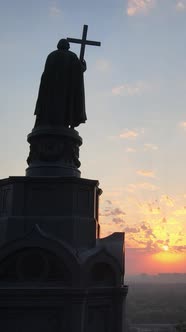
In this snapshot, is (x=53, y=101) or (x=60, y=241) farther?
(x=53, y=101)

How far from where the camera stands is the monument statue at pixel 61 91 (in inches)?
411

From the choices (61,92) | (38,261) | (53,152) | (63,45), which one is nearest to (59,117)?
(61,92)

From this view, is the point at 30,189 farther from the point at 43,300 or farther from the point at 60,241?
the point at 43,300

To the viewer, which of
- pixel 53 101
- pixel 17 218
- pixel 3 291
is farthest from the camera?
pixel 53 101

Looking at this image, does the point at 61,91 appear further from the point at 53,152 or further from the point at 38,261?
the point at 38,261

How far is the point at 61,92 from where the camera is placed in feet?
34.5

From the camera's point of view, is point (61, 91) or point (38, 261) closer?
point (38, 261)

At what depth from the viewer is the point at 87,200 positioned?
30.5 feet

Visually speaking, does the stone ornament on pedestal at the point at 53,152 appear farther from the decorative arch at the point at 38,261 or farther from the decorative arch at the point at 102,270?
the decorative arch at the point at 102,270

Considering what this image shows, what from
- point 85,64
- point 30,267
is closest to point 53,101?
point 85,64

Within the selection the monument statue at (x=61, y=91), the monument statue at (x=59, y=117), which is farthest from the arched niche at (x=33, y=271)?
the monument statue at (x=61, y=91)

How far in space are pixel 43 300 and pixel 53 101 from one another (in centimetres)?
477

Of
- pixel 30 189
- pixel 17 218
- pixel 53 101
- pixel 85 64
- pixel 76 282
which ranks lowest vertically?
pixel 76 282

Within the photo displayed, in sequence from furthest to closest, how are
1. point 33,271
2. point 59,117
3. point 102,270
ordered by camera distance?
point 59,117 → point 102,270 → point 33,271
